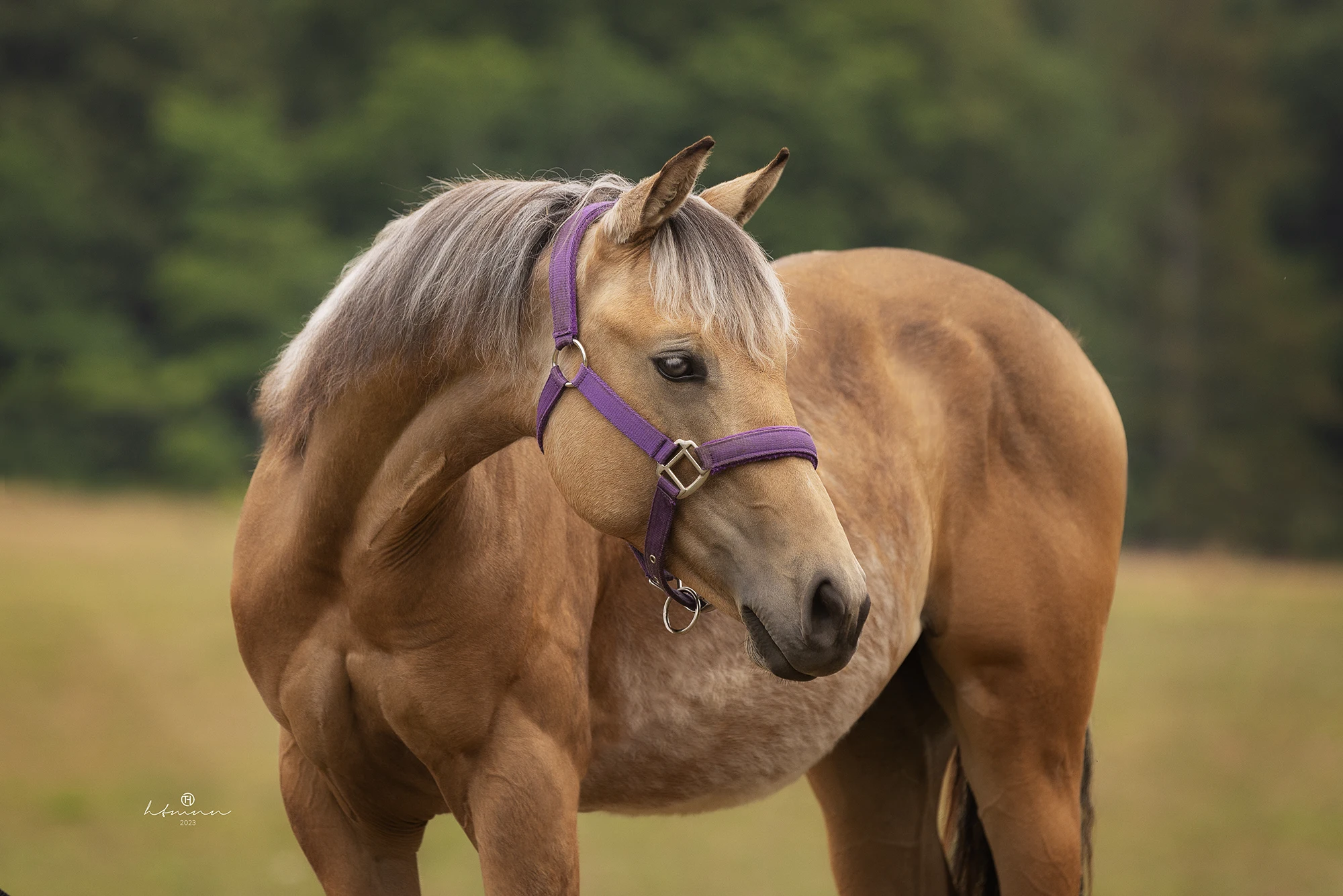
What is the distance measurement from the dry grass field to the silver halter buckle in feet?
15.3

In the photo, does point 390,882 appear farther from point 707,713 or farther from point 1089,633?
point 1089,633

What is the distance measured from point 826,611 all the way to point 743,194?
0.89 m

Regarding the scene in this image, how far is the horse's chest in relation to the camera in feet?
9.11

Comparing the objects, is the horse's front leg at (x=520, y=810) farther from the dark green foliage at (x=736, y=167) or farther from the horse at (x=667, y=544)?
the dark green foliage at (x=736, y=167)

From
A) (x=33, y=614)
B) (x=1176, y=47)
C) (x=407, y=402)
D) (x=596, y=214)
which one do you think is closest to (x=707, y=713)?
(x=407, y=402)

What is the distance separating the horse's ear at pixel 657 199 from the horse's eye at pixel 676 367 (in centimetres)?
24

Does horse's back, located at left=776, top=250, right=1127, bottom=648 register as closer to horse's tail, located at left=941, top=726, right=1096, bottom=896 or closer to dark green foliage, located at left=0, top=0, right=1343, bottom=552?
horse's tail, located at left=941, top=726, right=1096, bottom=896

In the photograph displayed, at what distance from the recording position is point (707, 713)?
287 cm

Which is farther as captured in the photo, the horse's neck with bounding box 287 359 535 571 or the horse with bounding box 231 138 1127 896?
the horse's neck with bounding box 287 359 535 571

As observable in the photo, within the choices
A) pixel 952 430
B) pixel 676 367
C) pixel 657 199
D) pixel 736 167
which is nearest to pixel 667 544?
pixel 676 367

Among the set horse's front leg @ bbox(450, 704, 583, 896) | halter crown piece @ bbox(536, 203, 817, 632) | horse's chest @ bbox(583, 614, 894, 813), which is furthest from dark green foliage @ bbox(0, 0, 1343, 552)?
halter crown piece @ bbox(536, 203, 817, 632)

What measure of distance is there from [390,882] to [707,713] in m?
0.83

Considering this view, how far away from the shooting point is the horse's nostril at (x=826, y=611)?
1.98 metres

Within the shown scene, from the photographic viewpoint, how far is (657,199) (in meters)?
2.10
